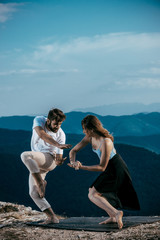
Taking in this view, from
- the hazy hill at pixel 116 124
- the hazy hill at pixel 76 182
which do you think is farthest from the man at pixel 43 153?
the hazy hill at pixel 116 124

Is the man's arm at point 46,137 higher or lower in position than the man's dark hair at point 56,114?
lower

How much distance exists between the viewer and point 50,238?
462cm

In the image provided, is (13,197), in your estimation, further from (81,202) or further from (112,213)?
(112,213)

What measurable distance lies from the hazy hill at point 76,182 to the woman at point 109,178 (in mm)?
39944

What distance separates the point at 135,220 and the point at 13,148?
64.8 m

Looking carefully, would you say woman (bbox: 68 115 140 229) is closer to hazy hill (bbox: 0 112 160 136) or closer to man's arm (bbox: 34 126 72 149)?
man's arm (bbox: 34 126 72 149)

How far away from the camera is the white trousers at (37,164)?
5.14 m

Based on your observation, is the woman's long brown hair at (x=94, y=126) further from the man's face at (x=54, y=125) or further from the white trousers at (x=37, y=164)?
the white trousers at (x=37, y=164)

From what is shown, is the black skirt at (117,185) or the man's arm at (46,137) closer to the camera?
the black skirt at (117,185)

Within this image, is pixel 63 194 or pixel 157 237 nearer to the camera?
pixel 157 237

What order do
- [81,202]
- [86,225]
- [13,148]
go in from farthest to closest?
[13,148] < [81,202] < [86,225]

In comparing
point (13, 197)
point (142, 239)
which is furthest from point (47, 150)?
point (13, 197)

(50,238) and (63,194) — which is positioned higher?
(50,238)

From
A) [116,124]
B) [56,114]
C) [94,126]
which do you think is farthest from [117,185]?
[116,124]
